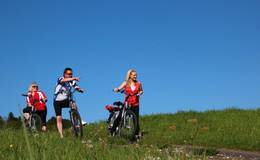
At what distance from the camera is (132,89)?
1797 cm

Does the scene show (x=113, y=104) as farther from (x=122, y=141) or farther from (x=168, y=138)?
(x=122, y=141)

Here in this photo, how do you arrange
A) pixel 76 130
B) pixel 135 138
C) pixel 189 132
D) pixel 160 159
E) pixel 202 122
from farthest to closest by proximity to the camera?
pixel 202 122, pixel 189 132, pixel 135 138, pixel 76 130, pixel 160 159

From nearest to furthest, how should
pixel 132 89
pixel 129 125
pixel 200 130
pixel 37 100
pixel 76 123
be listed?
pixel 76 123 → pixel 132 89 → pixel 129 125 → pixel 37 100 → pixel 200 130

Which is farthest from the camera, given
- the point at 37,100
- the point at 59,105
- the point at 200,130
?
the point at 200,130

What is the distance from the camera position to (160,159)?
5.14 meters

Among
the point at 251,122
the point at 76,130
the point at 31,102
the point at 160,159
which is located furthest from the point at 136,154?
the point at 251,122

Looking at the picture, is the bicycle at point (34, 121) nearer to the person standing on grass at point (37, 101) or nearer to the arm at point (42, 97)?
the person standing on grass at point (37, 101)

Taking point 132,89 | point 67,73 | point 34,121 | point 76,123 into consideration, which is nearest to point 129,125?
point 132,89

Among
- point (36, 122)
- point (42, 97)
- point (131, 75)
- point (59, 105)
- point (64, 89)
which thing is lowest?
point (36, 122)

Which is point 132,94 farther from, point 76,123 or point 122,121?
point 76,123

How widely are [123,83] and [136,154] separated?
13.2 metres

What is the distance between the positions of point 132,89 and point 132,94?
0.17m

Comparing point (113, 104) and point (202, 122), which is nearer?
point (113, 104)

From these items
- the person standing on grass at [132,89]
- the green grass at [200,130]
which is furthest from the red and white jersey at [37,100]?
the person standing on grass at [132,89]
